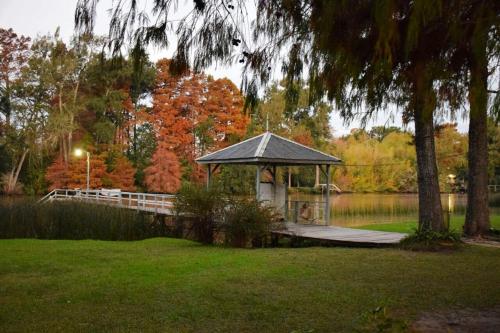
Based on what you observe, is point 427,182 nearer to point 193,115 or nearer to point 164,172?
point 164,172

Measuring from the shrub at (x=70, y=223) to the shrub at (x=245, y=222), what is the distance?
15.2ft

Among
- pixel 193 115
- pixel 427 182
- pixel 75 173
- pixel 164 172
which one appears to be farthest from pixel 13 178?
pixel 427 182

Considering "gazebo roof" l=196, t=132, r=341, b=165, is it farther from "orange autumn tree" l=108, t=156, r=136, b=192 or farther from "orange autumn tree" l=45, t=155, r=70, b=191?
"orange autumn tree" l=45, t=155, r=70, b=191

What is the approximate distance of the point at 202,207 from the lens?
1164cm

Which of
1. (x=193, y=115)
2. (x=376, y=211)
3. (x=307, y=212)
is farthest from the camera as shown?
(x=193, y=115)

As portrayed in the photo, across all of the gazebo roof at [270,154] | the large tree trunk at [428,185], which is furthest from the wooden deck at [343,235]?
the gazebo roof at [270,154]

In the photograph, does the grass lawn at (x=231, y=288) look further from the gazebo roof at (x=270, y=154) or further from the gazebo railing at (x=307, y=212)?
the gazebo railing at (x=307, y=212)

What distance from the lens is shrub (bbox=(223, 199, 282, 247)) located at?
10.8 m

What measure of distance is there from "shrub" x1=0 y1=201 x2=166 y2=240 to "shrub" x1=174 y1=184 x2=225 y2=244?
135 inches

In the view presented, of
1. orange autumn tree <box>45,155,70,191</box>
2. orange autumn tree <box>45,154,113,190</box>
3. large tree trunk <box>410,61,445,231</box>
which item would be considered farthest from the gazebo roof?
orange autumn tree <box>45,155,70,191</box>

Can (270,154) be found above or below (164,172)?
below

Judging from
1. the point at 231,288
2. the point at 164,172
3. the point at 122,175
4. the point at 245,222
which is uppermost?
the point at 164,172

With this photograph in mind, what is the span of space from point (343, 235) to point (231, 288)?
609cm

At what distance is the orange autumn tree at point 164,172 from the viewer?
31.8 metres
